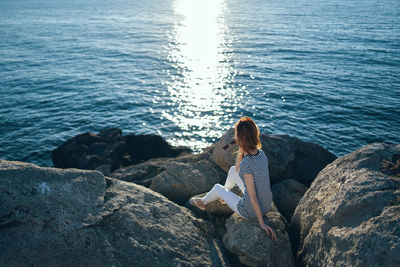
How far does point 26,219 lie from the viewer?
5.85m

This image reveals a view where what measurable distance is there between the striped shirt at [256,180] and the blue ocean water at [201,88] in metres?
13.3

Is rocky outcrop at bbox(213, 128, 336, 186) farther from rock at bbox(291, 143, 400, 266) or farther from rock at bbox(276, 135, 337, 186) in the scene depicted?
rock at bbox(291, 143, 400, 266)

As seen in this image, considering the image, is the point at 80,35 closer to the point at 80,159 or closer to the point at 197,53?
the point at 197,53

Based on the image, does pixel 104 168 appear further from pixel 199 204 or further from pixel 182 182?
pixel 199 204

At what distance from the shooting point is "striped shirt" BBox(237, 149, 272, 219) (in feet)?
23.3

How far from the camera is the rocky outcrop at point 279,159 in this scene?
11.2m

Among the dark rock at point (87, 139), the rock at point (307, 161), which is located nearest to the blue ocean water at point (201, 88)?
the dark rock at point (87, 139)

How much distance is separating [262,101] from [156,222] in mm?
21963

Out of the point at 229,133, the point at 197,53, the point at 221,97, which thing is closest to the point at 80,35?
the point at 197,53

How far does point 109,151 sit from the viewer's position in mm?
18031

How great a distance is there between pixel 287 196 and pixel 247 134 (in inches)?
157

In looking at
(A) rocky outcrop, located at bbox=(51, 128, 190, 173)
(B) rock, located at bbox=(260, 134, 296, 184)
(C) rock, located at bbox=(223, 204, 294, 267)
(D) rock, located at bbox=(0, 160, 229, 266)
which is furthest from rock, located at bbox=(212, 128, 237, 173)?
(A) rocky outcrop, located at bbox=(51, 128, 190, 173)

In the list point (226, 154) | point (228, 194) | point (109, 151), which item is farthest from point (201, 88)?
point (228, 194)

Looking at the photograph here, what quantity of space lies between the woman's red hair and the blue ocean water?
13582 millimetres
